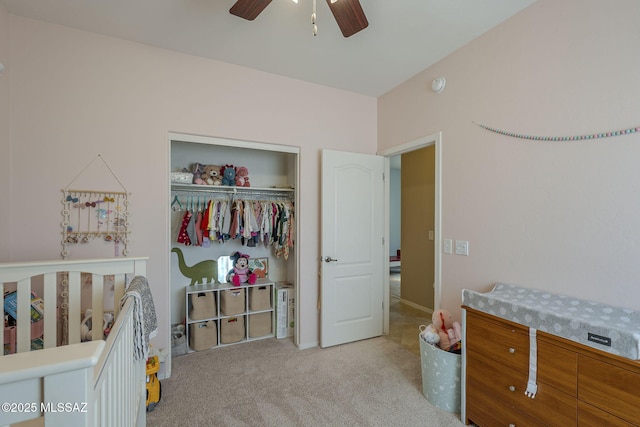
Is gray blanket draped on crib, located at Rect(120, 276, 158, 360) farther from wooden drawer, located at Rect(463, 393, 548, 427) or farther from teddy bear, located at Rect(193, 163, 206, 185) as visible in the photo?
wooden drawer, located at Rect(463, 393, 548, 427)

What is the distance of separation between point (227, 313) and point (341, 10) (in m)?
2.82

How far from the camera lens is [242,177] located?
3166 millimetres

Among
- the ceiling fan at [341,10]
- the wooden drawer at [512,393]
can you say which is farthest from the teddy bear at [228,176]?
the wooden drawer at [512,393]

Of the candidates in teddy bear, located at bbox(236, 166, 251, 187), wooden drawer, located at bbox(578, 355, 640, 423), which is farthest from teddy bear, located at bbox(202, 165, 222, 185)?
wooden drawer, located at bbox(578, 355, 640, 423)

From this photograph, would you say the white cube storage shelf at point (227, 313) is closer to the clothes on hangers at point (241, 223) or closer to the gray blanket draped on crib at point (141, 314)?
the clothes on hangers at point (241, 223)

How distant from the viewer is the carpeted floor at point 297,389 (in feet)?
6.08

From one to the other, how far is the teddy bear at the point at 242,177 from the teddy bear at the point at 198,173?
36cm

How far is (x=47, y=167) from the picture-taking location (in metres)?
2.02

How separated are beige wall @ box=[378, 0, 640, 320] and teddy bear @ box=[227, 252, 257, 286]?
2.03 m

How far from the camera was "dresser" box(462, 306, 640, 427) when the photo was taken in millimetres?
1179

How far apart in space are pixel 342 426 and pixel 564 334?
1354 millimetres

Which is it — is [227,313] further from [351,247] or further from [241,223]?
[351,247]

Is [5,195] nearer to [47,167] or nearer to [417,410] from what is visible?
[47,167]

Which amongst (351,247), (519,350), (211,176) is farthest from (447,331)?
(211,176)
